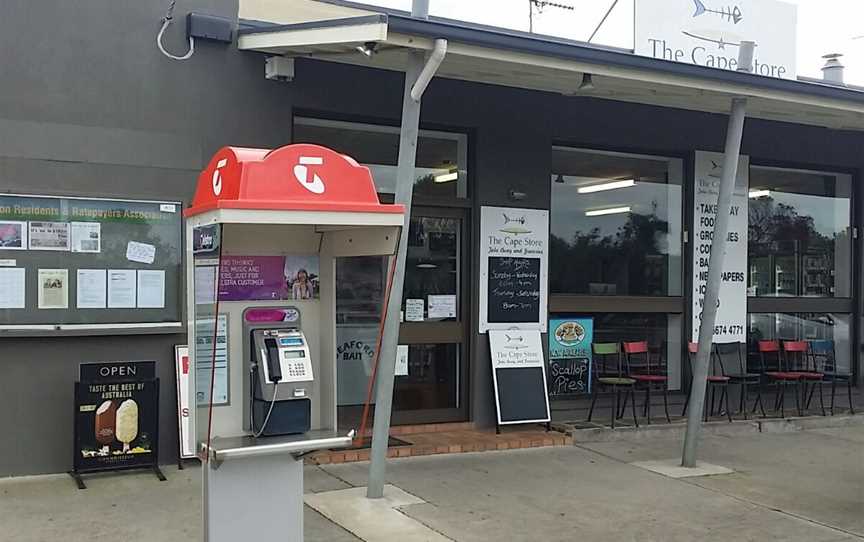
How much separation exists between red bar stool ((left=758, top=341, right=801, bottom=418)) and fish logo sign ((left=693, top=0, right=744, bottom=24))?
3.70 meters

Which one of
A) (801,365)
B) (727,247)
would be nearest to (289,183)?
(727,247)

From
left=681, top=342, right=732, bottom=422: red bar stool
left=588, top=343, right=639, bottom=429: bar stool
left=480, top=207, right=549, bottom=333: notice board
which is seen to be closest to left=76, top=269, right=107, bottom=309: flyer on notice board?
left=480, top=207, right=549, bottom=333: notice board

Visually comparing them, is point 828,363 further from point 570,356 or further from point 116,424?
point 116,424

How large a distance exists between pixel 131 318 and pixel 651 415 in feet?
16.7

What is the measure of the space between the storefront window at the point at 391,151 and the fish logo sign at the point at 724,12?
2.23 m

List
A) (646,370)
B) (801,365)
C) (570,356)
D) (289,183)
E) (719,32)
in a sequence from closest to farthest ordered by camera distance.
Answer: (289,183) → (719,32) → (570,356) → (646,370) → (801,365)

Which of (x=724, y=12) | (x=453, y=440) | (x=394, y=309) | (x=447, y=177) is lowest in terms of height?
(x=453, y=440)

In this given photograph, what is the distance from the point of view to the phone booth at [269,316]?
3793 mm

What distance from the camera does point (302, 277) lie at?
445cm

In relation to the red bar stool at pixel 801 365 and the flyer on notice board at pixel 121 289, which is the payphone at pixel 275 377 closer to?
the flyer on notice board at pixel 121 289

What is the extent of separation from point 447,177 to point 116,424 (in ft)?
11.6

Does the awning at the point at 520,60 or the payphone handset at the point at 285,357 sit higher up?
the awning at the point at 520,60

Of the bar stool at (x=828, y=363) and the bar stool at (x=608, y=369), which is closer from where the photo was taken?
the bar stool at (x=608, y=369)

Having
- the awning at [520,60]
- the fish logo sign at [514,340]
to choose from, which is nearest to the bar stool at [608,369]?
the fish logo sign at [514,340]
